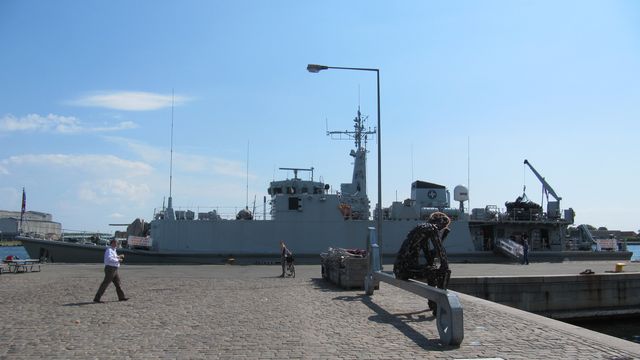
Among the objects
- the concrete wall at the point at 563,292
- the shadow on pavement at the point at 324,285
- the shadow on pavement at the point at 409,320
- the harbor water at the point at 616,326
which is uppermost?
the shadow on pavement at the point at 409,320

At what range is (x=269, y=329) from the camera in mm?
8219

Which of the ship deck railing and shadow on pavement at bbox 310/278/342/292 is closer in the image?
shadow on pavement at bbox 310/278/342/292

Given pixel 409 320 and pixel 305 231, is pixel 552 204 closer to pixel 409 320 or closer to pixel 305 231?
pixel 305 231

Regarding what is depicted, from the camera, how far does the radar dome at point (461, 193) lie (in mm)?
35469

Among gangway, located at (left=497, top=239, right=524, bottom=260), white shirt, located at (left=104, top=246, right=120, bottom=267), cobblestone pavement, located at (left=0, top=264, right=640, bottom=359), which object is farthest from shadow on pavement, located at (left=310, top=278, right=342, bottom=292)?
gangway, located at (left=497, top=239, right=524, bottom=260)

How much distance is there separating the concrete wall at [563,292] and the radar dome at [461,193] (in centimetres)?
1615

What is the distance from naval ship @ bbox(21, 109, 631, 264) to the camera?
29.3 meters

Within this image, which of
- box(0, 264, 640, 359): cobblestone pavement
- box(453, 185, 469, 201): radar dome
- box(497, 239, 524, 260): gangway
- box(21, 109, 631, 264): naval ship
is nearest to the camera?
box(0, 264, 640, 359): cobblestone pavement

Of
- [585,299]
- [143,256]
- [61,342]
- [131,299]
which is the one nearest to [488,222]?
[585,299]

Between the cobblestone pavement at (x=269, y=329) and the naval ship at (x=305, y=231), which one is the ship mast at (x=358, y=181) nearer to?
the naval ship at (x=305, y=231)

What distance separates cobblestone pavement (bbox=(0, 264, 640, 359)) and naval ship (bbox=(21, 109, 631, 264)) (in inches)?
635

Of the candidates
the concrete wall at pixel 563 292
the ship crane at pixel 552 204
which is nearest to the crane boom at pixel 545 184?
the ship crane at pixel 552 204

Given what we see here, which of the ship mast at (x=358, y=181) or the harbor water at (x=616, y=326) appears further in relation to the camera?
the ship mast at (x=358, y=181)

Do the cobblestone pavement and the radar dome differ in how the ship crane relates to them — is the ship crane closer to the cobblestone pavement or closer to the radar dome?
the radar dome
